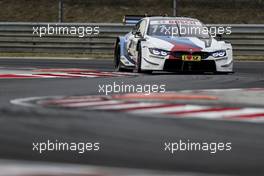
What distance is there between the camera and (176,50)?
46.3 ft

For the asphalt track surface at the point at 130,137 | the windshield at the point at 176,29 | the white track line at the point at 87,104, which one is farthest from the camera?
the windshield at the point at 176,29

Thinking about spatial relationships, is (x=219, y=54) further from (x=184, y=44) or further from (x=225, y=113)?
(x=225, y=113)

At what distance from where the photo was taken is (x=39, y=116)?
24.6 feet

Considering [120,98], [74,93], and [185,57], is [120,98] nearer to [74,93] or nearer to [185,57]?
[74,93]

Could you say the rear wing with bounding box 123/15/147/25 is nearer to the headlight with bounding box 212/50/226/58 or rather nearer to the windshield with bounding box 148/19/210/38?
the windshield with bounding box 148/19/210/38

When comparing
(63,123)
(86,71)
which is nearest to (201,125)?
(63,123)

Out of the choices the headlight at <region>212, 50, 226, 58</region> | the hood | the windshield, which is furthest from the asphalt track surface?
the windshield

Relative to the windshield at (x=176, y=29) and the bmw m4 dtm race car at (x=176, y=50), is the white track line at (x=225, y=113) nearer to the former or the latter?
the bmw m4 dtm race car at (x=176, y=50)

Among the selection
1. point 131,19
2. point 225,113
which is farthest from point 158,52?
point 131,19

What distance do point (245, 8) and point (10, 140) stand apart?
29.3 metres

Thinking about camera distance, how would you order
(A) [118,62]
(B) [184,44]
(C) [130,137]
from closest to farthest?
1. (C) [130,137]
2. (B) [184,44]
3. (A) [118,62]

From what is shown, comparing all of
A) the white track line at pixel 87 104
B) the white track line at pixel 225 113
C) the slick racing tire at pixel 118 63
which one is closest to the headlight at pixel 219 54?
the slick racing tire at pixel 118 63

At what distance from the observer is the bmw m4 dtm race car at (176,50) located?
14156 millimetres

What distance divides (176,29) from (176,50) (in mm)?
1144
